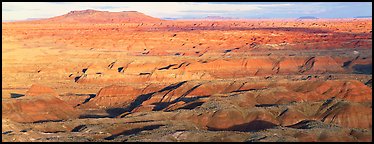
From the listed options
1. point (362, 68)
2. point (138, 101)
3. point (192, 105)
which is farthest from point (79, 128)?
point (362, 68)

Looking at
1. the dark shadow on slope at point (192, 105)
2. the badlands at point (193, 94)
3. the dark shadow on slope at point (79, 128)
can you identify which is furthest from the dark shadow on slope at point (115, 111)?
the dark shadow on slope at point (79, 128)

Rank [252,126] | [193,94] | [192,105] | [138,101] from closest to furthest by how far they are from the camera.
A: [252,126], [192,105], [193,94], [138,101]

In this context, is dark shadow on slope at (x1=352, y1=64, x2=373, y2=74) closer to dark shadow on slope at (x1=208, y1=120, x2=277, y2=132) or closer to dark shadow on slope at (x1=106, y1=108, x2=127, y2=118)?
dark shadow on slope at (x1=106, y1=108, x2=127, y2=118)

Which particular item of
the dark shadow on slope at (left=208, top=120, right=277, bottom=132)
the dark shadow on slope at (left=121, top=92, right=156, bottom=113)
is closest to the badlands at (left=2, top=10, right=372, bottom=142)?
the dark shadow on slope at (left=208, top=120, right=277, bottom=132)

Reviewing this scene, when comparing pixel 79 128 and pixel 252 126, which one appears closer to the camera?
pixel 79 128

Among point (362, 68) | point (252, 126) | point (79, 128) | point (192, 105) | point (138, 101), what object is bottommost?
point (252, 126)

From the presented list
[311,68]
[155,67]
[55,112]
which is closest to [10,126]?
[55,112]

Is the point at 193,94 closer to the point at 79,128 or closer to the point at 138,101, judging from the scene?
the point at 138,101

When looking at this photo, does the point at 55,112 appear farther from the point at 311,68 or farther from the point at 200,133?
the point at 311,68

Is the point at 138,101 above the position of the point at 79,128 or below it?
above

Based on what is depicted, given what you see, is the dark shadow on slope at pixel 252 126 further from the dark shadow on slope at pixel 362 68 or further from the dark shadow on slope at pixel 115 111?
the dark shadow on slope at pixel 362 68
